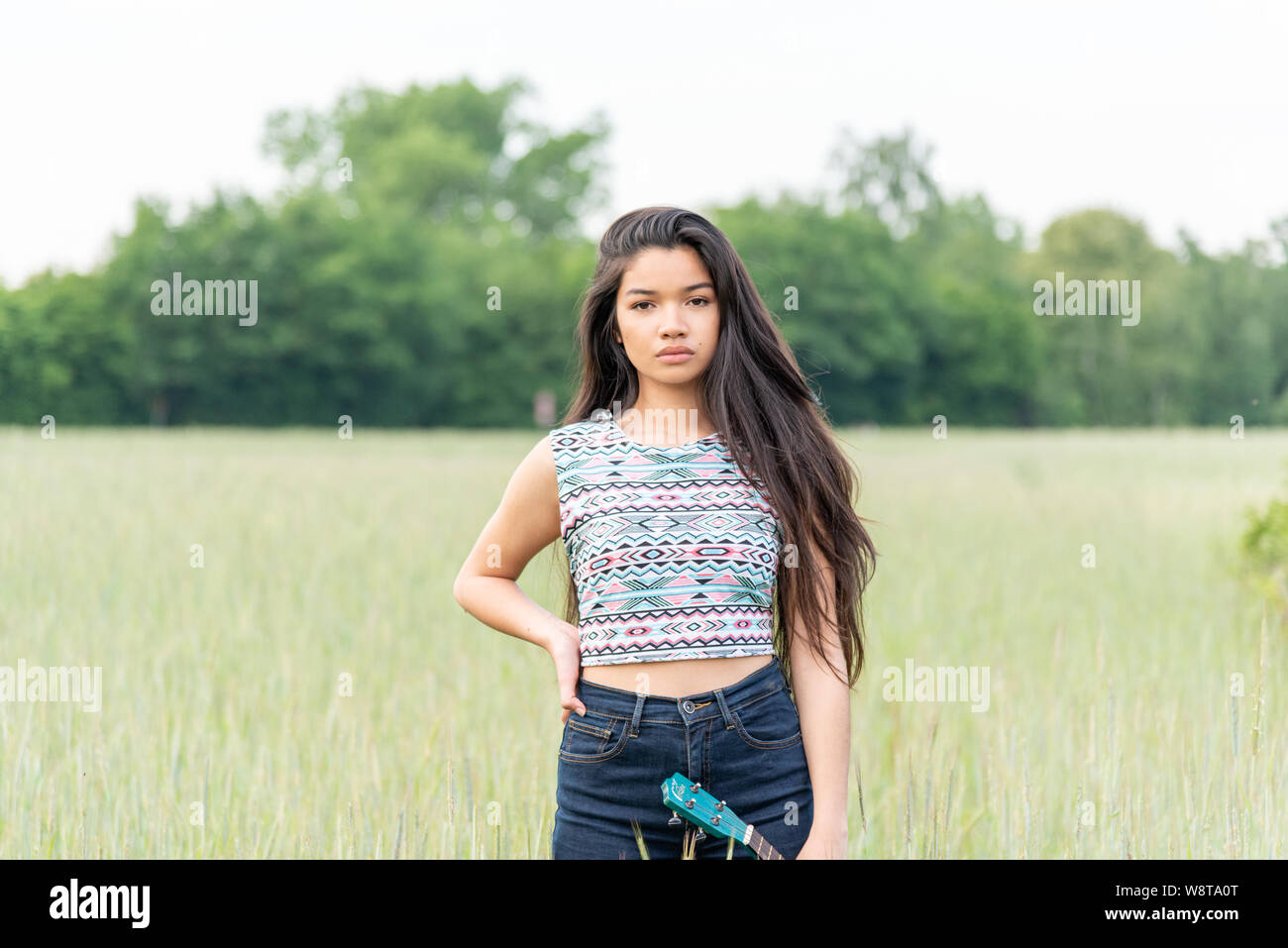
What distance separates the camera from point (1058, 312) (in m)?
41.0

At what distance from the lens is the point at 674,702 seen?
1758mm

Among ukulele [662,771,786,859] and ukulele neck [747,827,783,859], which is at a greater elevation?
ukulele [662,771,786,859]

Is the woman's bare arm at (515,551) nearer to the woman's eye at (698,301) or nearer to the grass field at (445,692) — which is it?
the woman's eye at (698,301)

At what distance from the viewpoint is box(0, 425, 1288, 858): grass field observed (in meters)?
2.86

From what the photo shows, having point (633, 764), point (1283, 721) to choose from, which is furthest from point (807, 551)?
point (1283, 721)

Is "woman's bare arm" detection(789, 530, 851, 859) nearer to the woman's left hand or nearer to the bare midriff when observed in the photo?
the woman's left hand

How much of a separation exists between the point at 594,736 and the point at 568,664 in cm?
12

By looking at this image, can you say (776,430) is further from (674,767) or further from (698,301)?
(674,767)

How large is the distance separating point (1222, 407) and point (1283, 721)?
126 ft

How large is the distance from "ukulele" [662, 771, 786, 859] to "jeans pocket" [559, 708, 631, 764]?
0.09 m

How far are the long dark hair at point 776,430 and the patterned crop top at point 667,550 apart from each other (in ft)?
0.13

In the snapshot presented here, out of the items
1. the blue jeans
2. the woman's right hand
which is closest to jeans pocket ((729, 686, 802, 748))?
the blue jeans

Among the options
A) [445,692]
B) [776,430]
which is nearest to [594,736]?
[776,430]
